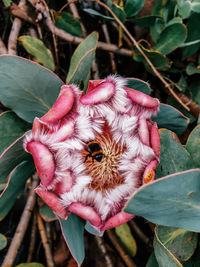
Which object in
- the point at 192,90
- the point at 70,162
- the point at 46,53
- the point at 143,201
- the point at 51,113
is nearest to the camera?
the point at 143,201

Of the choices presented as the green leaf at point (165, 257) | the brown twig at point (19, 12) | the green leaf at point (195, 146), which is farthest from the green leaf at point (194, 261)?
the brown twig at point (19, 12)

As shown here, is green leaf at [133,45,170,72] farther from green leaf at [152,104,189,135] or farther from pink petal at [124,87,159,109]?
pink petal at [124,87,159,109]

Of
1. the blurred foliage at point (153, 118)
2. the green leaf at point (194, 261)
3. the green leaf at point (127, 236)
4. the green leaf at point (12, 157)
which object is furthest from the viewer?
the green leaf at point (127, 236)

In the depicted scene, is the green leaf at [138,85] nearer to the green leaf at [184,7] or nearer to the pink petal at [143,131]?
the pink petal at [143,131]

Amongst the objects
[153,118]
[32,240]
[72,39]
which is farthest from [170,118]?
[32,240]

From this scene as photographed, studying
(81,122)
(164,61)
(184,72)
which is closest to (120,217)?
(81,122)

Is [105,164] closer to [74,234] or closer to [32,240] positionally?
[74,234]

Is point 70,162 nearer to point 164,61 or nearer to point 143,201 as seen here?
point 143,201

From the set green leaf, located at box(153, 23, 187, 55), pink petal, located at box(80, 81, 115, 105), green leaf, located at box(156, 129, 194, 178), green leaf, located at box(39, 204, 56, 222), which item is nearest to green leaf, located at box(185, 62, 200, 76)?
green leaf, located at box(153, 23, 187, 55)
